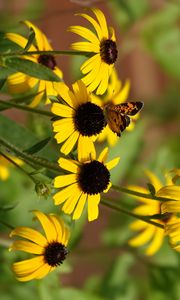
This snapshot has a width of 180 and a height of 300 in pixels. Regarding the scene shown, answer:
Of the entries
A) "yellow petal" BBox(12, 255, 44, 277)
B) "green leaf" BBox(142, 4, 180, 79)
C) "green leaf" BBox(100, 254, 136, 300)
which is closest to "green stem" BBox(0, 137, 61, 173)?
"yellow petal" BBox(12, 255, 44, 277)

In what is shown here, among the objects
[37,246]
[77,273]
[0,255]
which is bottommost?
[77,273]

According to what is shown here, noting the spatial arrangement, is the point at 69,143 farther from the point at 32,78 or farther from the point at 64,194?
the point at 32,78

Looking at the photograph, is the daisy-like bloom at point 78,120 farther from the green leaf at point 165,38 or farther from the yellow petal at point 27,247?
the green leaf at point 165,38

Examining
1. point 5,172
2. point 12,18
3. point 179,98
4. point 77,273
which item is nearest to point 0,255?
point 5,172

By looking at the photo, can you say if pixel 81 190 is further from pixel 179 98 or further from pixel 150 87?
pixel 150 87

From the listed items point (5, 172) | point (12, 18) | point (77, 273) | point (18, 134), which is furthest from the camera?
point (77, 273)

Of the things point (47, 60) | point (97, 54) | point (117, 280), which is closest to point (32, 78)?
point (47, 60)
